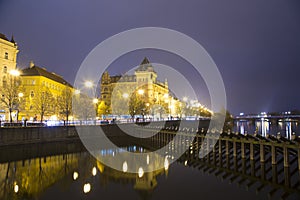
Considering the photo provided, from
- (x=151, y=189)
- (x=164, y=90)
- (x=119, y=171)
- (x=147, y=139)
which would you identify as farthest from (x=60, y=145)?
(x=164, y=90)

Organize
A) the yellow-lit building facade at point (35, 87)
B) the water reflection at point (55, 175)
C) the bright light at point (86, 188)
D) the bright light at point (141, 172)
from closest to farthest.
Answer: the water reflection at point (55, 175), the bright light at point (86, 188), the bright light at point (141, 172), the yellow-lit building facade at point (35, 87)

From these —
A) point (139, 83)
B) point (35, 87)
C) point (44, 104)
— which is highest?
point (139, 83)

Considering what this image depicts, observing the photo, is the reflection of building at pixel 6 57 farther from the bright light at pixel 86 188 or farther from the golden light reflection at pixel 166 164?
the bright light at pixel 86 188

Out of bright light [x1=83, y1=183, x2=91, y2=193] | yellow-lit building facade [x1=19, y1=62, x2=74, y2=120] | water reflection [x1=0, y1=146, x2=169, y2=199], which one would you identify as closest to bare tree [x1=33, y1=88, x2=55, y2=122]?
yellow-lit building facade [x1=19, y1=62, x2=74, y2=120]

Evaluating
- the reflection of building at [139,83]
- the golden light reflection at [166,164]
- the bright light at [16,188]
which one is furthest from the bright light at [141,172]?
the reflection of building at [139,83]

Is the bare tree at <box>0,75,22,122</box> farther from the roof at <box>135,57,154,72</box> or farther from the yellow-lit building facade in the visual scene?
the roof at <box>135,57,154,72</box>

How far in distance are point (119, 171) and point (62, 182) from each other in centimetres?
519

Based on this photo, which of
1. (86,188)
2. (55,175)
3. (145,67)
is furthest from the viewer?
(145,67)

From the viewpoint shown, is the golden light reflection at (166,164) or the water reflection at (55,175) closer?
the water reflection at (55,175)

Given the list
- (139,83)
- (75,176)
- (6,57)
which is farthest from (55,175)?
(139,83)

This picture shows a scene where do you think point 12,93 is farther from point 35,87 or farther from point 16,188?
point 16,188

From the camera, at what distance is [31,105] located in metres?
61.1

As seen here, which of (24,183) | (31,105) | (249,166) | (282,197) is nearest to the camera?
(282,197)

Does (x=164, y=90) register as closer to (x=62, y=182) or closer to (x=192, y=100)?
(x=192, y=100)
